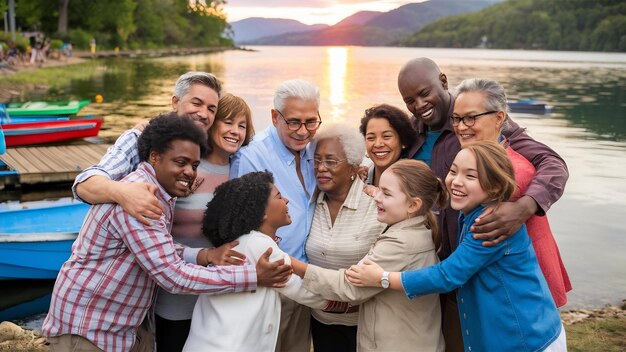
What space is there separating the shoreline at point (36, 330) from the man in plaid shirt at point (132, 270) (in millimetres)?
3402

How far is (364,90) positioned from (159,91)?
49.8ft

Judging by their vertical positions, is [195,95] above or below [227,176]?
above

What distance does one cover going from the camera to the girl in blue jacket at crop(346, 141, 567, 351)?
2.86 meters

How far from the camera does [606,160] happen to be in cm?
1923

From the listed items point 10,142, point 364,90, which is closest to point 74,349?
point 10,142

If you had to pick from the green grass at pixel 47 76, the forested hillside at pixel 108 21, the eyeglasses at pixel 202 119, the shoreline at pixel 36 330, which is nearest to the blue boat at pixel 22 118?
the shoreline at pixel 36 330

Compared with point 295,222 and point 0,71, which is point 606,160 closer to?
point 295,222

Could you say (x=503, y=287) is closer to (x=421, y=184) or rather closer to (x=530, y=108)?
(x=421, y=184)

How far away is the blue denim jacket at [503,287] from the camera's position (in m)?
2.87

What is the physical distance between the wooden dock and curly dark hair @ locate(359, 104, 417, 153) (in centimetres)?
1078

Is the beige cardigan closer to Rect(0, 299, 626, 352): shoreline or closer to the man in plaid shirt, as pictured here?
the man in plaid shirt

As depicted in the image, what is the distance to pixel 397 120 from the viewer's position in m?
3.77

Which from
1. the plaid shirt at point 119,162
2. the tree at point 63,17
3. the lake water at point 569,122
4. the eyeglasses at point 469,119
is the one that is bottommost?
the lake water at point 569,122

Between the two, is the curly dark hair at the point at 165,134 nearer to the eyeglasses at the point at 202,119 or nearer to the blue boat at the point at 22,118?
the eyeglasses at the point at 202,119
